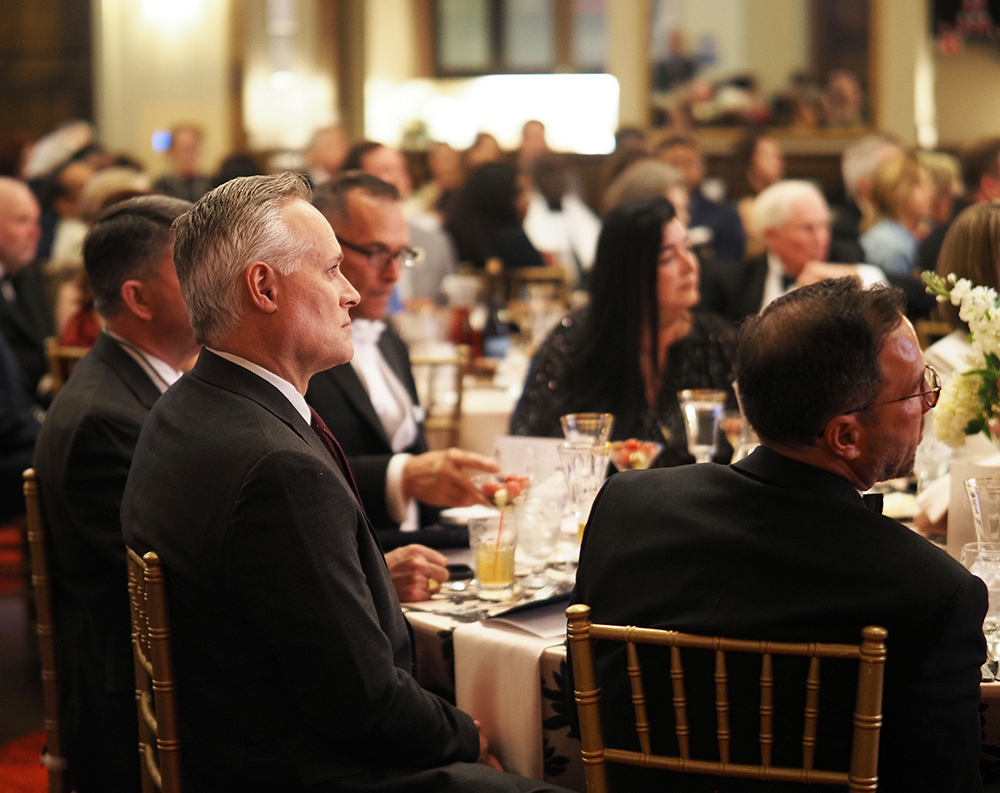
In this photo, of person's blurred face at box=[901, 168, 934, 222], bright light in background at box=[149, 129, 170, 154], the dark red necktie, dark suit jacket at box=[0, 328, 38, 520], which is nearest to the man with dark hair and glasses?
the dark red necktie

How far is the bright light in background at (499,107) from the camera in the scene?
1274cm

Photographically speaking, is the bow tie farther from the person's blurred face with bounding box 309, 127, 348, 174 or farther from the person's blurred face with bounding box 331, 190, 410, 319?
the person's blurred face with bounding box 309, 127, 348, 174

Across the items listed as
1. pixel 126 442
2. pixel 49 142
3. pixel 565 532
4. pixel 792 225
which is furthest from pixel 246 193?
pixel 49 142

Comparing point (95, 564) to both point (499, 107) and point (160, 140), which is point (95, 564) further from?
point (499, 107)

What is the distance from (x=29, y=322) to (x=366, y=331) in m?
3.09

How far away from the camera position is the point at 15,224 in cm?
550

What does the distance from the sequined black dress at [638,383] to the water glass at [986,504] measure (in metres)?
1.21

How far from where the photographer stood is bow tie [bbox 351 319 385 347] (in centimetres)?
307

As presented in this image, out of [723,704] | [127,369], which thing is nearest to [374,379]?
[127,369]

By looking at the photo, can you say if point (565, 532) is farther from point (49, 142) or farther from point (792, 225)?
point (49, 142)

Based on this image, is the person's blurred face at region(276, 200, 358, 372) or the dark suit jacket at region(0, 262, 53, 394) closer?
the person's blurred face at region(276, 200, 358, 372)

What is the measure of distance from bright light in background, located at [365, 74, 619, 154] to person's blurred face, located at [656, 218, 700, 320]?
946cm

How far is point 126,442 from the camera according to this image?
7.37 feet

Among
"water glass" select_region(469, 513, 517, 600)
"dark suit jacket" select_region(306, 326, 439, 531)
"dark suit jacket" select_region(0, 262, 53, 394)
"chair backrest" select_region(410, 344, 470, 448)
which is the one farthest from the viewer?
"dark suit jacket" select_region(0, 262, 53, 394)
